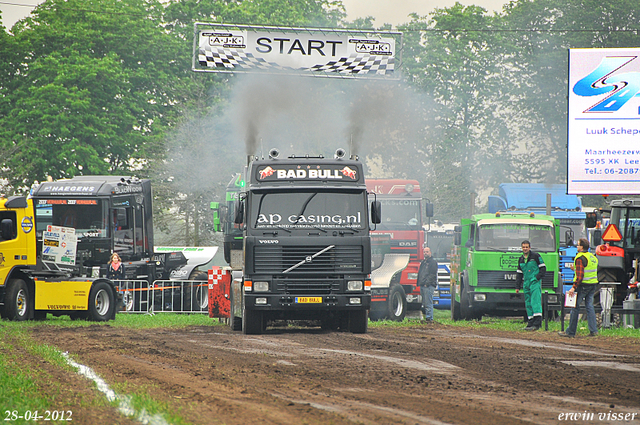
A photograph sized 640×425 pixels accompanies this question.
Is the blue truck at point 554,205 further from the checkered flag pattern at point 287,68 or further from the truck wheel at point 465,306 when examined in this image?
the checkered flag pattern at point 287,68

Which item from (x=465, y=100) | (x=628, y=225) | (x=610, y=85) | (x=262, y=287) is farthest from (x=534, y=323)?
(x=465, y=100)

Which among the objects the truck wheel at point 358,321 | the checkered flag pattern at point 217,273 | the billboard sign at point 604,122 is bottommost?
the truck wheel at point 358,321

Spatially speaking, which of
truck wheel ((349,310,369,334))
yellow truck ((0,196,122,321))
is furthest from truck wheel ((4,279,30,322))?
truck wheel ((349,310,369,334))

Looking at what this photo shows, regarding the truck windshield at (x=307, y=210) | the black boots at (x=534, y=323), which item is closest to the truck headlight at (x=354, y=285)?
the truck windshield at (x=307, y=210)

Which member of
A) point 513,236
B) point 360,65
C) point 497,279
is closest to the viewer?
point 497,279

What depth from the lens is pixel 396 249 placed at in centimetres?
2439

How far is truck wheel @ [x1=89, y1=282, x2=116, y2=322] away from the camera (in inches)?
776

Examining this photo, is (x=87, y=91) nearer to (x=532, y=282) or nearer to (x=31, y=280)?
(x=31, y=280)

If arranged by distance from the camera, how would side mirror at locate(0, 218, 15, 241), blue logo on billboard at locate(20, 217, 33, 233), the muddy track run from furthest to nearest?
blue logo on billboard at locate(20, 217, 33, 233) < side mirror at locate(0, 218, 15, 241) < the muddy track

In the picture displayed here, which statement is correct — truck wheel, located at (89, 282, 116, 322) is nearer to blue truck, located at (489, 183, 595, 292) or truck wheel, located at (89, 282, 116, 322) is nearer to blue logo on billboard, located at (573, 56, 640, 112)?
blue logo on billboard, located at (573, 56, 640, 112)

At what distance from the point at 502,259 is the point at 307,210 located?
8.32 meters

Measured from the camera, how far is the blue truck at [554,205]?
26.9m

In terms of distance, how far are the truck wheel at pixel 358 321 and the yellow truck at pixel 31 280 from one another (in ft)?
22.3

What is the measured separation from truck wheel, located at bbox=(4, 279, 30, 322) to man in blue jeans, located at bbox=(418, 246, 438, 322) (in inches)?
381
